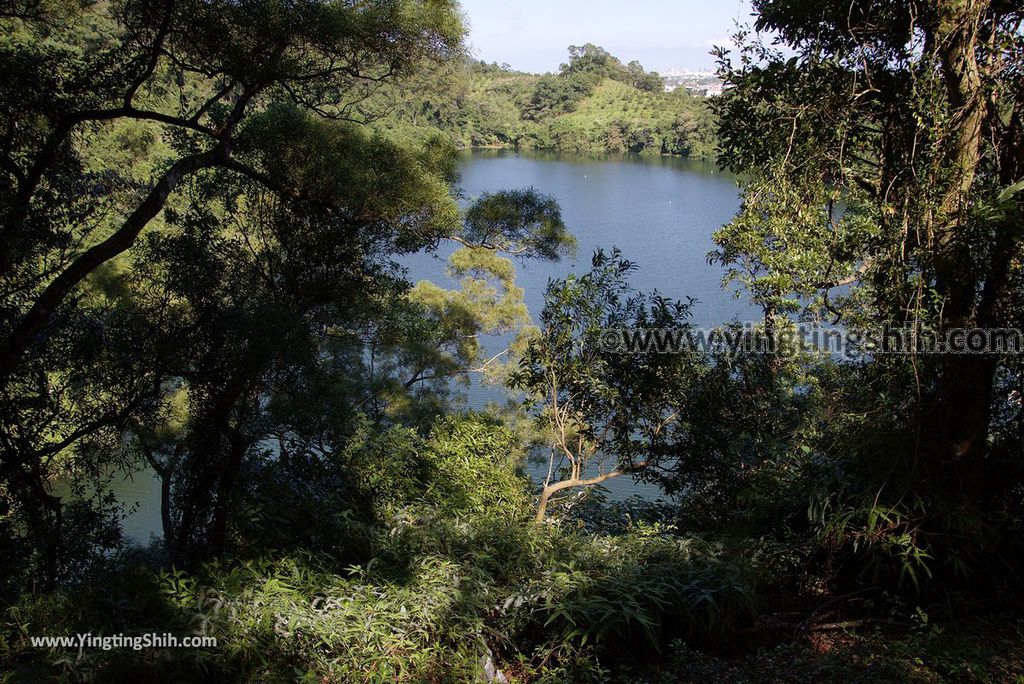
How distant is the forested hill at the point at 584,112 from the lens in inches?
1526

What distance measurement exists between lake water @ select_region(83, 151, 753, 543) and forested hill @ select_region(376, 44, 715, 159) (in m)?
1.39

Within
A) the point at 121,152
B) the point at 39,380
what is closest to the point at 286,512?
the point at 39,380

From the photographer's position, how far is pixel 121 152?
9.95 metres

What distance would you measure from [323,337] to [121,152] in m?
5.53

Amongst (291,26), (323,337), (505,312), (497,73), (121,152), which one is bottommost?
(505,312)

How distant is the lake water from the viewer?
1187 centimetres

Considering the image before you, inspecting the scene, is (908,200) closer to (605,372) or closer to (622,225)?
(605,372)

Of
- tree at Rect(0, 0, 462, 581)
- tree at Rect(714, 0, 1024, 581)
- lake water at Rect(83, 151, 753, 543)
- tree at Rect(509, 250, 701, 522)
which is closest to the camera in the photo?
tree at Rect(714, 0, 1024, 581)

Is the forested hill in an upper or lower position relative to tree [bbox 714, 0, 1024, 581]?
upper

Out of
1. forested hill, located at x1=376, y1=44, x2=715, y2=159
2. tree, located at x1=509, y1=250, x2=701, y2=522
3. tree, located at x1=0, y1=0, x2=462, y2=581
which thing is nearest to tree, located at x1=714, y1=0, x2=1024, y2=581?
tree, located at x1=509, y1=250, x2=701, y2=522

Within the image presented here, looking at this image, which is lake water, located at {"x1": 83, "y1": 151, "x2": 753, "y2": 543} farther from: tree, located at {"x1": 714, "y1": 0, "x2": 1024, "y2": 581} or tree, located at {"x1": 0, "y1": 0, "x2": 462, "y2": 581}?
tree, located at {"x1": 714, "y1": 0, "x2": 1024, "y2": 581}

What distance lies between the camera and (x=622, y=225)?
22.6m

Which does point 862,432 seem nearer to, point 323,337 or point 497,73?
point 323,337

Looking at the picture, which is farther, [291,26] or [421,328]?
[421,328]
